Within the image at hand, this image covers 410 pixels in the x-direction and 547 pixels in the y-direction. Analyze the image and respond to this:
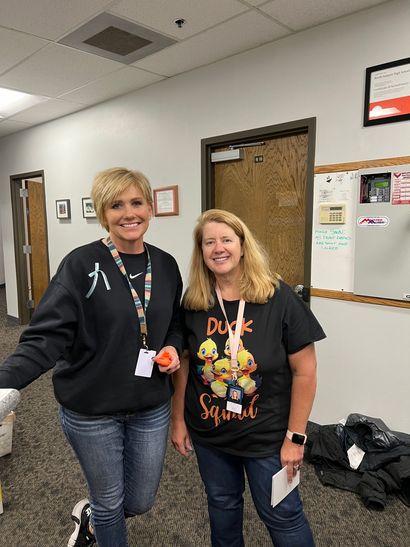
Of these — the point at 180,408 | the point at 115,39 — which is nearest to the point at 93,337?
the point at 180,408

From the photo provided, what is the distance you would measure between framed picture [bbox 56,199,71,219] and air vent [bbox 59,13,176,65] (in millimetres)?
2034

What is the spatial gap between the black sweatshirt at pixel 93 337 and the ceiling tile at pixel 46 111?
3189 mm

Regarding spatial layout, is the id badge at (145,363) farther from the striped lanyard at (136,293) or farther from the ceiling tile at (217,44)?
the ceiling tile at (217,44)

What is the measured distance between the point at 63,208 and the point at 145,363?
3.69 meters

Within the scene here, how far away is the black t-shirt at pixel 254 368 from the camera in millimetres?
1232

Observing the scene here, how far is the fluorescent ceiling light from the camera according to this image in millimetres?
3619

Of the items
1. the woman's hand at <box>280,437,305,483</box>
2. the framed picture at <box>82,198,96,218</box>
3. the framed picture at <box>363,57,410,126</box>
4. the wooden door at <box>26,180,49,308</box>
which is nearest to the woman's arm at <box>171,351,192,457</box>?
the woman's hand at <box>280,437,305,483</box>

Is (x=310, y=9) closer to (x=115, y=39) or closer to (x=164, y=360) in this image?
(x=115, y=39)

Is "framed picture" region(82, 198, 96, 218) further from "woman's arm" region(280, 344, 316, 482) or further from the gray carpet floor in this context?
"woman's arm" region(280, 344, 316, 482)

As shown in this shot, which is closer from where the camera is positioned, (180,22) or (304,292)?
(180,22)

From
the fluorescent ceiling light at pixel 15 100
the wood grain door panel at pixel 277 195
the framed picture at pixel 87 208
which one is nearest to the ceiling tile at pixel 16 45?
the fluorescent ceiling light at pixel 15 100

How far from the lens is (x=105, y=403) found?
1.26 metres

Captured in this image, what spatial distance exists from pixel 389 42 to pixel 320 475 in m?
2.40

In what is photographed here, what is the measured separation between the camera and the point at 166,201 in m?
3.40
